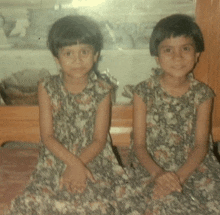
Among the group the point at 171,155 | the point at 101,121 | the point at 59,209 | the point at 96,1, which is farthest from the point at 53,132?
the point at 96,1

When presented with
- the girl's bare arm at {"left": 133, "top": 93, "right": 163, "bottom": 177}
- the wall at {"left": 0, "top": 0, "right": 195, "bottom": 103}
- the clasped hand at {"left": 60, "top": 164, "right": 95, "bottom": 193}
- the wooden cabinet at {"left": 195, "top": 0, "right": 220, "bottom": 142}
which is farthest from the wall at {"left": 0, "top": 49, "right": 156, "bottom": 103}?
the clasped hand at {"left": 60, "top": 164, "right": 95, "bottom": 193}

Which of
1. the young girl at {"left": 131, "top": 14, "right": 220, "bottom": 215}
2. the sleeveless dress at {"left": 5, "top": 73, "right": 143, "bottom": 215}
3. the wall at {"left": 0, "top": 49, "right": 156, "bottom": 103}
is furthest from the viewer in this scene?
the wall at {"left": 0, "top": 49, "right": 156, "bottom": 103}

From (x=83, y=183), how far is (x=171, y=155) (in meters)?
0.40

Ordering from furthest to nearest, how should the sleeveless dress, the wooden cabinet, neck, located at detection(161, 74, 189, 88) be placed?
1. the wooden cabinet
2. neck, located at detection(161, 74, 189, 88)
3. the sleeveless dress

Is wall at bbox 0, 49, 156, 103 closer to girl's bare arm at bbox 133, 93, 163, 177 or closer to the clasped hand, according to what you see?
girl's bare arm at bbox 133, 93, 163, 177

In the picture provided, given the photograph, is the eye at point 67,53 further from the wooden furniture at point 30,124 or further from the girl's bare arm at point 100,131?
the wooden furniture at point 30,124

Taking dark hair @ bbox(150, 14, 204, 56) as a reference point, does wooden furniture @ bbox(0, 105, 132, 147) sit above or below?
below

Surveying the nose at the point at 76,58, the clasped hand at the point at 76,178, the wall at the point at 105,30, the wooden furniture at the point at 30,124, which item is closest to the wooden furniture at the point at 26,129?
the wooden furniture at the point at 30,124

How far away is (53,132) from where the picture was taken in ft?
4.78

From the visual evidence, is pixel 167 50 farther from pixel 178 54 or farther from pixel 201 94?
pixel 201 94

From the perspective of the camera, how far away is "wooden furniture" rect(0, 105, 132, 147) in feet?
5.98

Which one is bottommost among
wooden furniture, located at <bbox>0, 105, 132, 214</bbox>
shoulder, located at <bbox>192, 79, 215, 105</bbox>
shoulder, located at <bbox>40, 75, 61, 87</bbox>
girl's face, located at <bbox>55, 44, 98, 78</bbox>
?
wooden furniture, located at <bbox>0, 105, 132, 214</bbox>

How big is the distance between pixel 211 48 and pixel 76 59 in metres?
0.72

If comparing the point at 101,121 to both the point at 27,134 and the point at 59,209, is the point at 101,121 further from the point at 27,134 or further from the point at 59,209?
the point at 27,134
